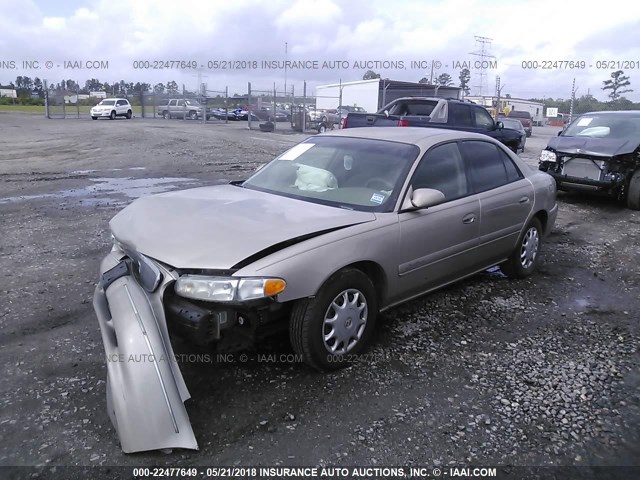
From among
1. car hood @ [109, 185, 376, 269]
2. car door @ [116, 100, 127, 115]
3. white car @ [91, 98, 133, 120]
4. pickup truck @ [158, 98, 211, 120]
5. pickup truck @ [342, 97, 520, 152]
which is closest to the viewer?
car hood @ [109, 185, 376, 269]

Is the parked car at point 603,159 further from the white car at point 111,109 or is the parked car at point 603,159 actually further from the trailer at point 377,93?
the white car at point 111,109

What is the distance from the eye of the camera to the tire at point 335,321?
124 inches

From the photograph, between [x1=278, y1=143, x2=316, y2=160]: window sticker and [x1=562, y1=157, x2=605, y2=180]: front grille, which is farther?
[x1=562, y1=157, x2=605, y2=180]: front grille

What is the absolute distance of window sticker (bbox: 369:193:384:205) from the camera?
378 centimetres

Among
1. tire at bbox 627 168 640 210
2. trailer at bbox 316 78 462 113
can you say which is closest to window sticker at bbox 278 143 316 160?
tire at bbox 627 168 640 210

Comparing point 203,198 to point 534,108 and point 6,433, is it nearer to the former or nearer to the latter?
point 6,433

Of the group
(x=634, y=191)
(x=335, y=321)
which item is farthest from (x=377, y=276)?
(x=634, y=191)

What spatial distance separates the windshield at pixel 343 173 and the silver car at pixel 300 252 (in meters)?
0.01

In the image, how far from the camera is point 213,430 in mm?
2797

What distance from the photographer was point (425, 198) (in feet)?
12.1

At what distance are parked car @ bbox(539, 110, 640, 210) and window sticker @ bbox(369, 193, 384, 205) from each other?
682cm

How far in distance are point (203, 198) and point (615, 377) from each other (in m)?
3.14

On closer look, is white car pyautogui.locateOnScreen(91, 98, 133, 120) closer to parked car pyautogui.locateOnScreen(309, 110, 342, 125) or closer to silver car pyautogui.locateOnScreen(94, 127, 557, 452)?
parked car pyautogui.locateOnScreen(309, 110, 342, 125)

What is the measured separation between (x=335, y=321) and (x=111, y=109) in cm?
3623
